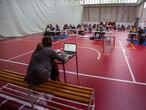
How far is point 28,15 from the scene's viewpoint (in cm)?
1245

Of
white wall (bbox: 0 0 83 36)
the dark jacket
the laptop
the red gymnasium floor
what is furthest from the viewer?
white wall (bbox: 0 0 83 36)

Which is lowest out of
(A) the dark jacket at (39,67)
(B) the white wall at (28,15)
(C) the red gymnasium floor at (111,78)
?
(C) the red gymnasium floor at (111,78)

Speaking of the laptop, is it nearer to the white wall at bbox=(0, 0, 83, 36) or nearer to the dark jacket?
the dark jacket

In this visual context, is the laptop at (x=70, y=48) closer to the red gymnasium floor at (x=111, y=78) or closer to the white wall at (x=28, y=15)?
the red gymnasium floor at (x=111, y=78)

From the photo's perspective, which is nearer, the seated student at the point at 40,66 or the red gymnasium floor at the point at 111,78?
the seated student at the point at 40,66

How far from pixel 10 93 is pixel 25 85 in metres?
1.01

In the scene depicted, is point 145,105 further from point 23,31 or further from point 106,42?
point 23,31

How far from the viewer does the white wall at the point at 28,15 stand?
1041cm

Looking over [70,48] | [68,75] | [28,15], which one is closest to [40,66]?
[70,48]

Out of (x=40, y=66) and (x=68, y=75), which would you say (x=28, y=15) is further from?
(x=40, y=66)

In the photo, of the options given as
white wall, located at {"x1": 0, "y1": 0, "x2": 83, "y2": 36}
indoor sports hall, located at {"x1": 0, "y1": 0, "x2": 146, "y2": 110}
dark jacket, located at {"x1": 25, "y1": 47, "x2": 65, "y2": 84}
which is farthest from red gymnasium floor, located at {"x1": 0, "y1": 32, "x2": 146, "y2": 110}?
white wall, located at {"x1": 0, "y1": 0, "x2": 83, "y2": 36}

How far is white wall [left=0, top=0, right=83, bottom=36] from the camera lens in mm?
10406

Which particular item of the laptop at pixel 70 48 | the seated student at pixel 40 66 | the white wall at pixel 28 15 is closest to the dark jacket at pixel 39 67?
the seated student at pixel 40 66

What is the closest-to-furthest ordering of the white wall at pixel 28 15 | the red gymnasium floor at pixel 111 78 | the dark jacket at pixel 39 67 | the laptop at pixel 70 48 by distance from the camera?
the dark jacket at pixel 39 67
the red gymnasium floor at pixel 111 78
the laptop at pixel 70 48
the white wall at pixel 28 15
